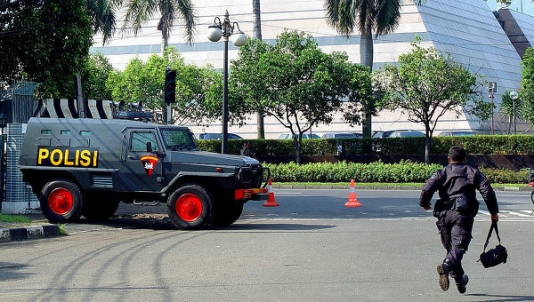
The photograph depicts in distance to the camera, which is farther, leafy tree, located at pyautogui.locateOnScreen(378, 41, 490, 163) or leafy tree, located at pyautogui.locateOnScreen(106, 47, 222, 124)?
leafy tree, located at pyautogui.locateOnScreen(106, 47, 222, 124)

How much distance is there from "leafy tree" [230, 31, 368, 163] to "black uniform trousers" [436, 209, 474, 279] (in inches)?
1132

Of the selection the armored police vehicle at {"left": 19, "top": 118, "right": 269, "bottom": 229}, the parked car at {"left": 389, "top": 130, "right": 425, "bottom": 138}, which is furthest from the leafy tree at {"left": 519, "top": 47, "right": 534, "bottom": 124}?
the armored police vehicle at {"left": 19, "top": 118, "right": 269, "bottom": 229}

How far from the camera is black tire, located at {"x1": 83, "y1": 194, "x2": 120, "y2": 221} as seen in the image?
1805cm

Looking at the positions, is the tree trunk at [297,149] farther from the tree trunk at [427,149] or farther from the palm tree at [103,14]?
the palm tree at [103,14]

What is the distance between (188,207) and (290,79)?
2264 cm

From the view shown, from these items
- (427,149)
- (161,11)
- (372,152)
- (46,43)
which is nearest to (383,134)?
(372,152)

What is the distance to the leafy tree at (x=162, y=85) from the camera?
46250mm

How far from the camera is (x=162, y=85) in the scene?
46125 millimetres

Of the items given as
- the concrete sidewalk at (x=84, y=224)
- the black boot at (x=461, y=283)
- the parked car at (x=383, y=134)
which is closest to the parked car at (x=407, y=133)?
the parked car at (x=383, y=134)

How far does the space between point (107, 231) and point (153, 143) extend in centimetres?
207

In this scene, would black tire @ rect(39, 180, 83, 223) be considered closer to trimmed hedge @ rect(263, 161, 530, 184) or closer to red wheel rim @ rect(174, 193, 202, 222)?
red wheel rim @ rect(174, 193, 202, 222)

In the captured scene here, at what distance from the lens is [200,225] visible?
1606 cm

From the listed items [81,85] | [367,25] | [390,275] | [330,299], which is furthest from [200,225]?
[367,25]

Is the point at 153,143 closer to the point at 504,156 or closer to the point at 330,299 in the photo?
the point at 330,299
